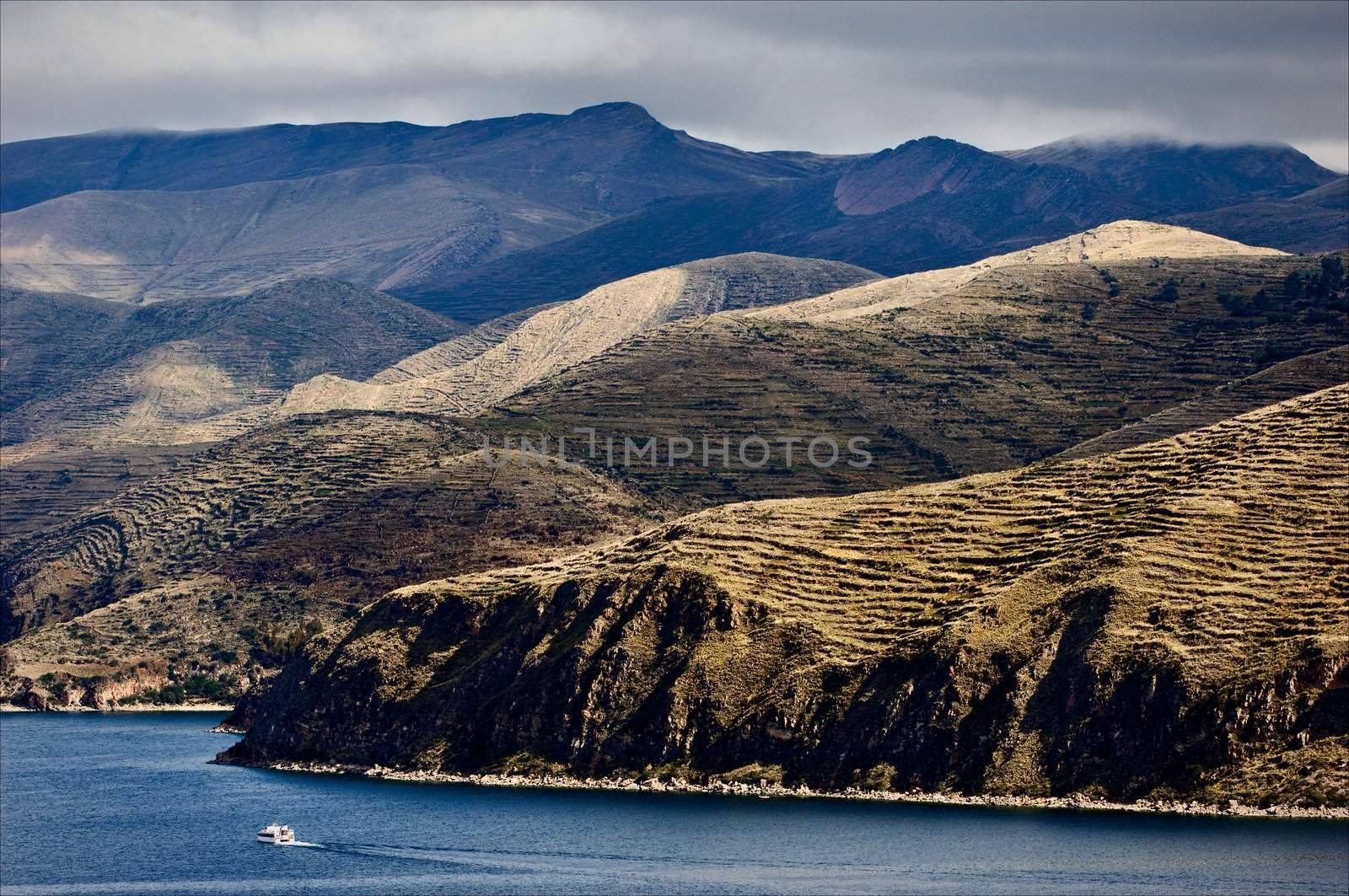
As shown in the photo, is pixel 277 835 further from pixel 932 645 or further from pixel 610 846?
pixel 932 645

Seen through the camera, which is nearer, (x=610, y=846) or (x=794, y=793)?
(x=610, y=846)

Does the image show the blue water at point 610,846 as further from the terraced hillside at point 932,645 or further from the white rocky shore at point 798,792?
the terraced hillside at point 932,645

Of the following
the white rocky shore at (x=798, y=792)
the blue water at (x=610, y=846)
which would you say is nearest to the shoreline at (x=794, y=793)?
the white rocky shore at (x=798, y=792)

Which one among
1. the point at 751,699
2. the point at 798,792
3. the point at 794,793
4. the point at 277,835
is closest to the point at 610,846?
the point at 794,793

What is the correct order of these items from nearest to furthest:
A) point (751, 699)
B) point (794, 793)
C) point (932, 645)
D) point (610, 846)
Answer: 1. point (610, 846)
2. point (794, 793)
3. point (932, 645)
4. point (751, 699)

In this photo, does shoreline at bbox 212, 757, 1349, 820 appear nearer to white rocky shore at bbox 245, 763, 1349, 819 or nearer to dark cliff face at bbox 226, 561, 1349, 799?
white rocky shore at bbox 245, 763, 1349, 819

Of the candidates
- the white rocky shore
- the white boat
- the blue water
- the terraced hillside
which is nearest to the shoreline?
the white rocky shore
